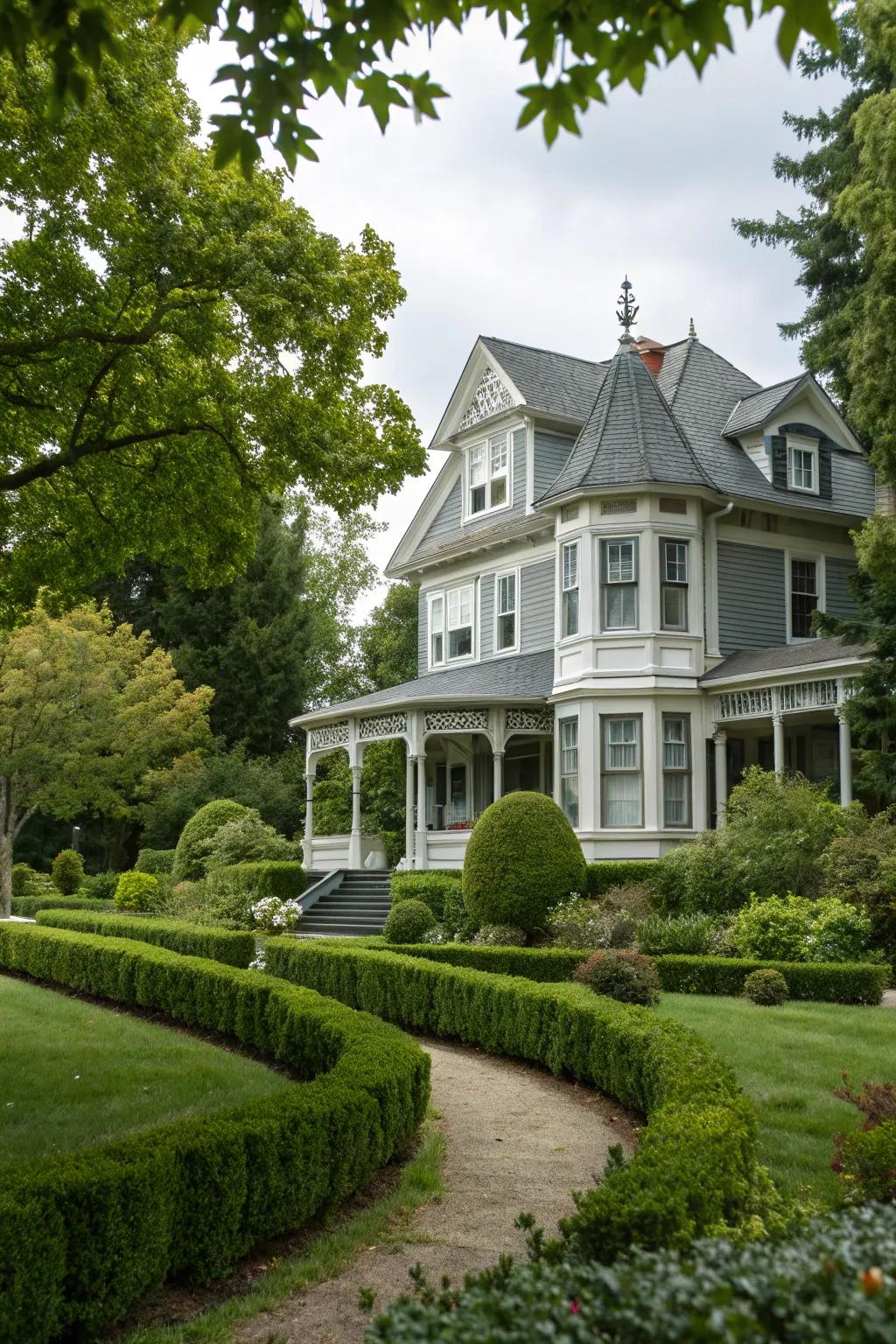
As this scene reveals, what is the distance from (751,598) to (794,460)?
11.2ft

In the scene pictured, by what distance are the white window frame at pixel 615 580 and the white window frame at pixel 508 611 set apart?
159 inches

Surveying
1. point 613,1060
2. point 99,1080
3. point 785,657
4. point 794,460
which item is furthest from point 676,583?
point 99,1080

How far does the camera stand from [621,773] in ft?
70.5

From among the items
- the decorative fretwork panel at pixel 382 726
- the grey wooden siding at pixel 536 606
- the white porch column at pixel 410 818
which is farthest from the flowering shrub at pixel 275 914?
the grey wooden siding at pixel 536 606

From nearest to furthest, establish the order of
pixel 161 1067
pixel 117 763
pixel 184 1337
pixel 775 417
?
pixel 184 1337 → pixel 161 1067 → pixel 775 417 → pixel 117 763

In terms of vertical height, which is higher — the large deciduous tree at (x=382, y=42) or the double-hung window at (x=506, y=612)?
the double-hung window at (x=506, y=612)

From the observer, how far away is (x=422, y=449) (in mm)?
13297

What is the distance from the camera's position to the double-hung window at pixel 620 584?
2178 cm

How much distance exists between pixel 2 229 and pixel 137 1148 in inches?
374

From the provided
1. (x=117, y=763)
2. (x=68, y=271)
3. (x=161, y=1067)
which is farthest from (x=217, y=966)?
(x=117, y=763)

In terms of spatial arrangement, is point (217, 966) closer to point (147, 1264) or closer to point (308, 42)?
point (147, 1264)

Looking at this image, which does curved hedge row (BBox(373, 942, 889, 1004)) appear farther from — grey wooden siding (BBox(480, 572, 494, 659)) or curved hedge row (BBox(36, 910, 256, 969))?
grey wooden siding (BBox(480, 572, 494, 659))

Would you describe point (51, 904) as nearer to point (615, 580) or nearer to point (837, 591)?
point (615, 580)

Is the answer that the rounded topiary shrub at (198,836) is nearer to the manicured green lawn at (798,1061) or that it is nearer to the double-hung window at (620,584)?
the double-hung window at (620,584)
